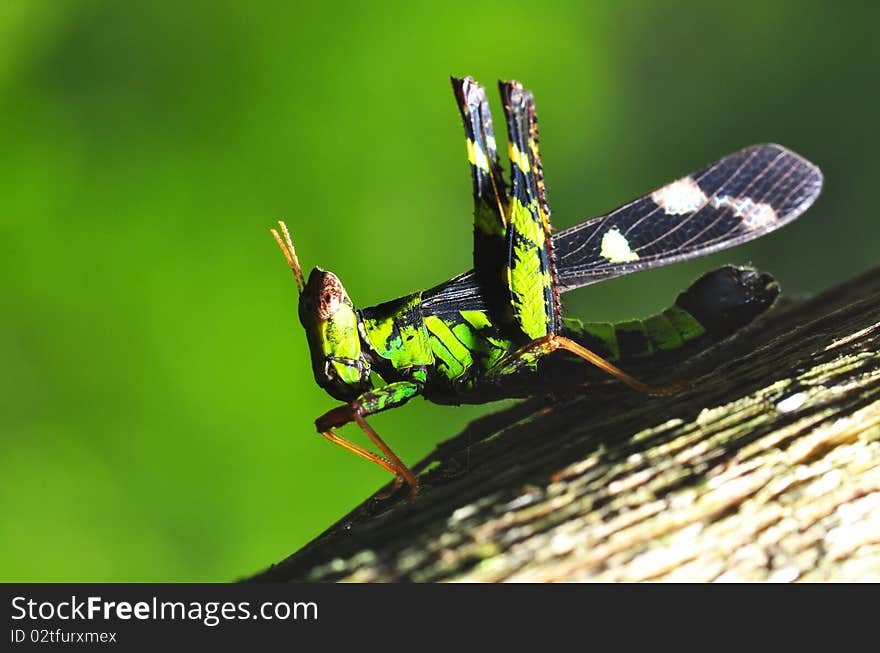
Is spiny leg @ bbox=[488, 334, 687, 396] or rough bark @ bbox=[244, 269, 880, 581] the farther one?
spiny leg @ bbox=[488, 334, 687, 396]

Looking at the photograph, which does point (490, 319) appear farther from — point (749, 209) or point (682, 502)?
point (682, 502)

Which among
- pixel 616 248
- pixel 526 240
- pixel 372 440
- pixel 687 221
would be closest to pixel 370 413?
pixel 372 440

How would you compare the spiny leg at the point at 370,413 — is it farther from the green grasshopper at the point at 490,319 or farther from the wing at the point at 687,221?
the wing at the point at 687,221

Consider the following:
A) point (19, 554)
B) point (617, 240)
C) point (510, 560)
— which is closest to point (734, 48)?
point (617, 240)

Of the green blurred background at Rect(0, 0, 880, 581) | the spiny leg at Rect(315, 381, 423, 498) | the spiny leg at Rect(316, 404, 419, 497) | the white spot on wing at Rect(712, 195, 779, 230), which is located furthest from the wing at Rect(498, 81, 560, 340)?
the green blurred background at Rect(0, 0, 880, 581)

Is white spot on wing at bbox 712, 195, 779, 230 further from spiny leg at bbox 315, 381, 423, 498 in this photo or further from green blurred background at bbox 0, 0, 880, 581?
green blurred background at bbox 0, 0, 880, 581
